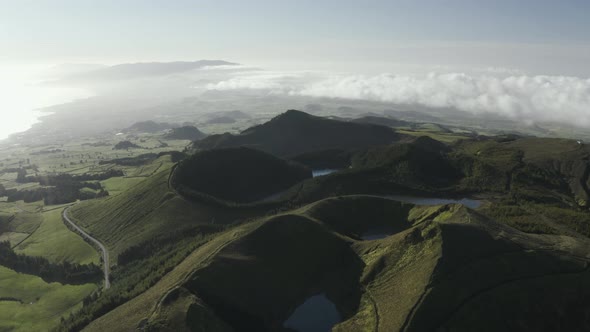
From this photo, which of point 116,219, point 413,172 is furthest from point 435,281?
point 116,219

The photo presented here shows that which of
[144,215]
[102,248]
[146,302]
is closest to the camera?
[146,302]

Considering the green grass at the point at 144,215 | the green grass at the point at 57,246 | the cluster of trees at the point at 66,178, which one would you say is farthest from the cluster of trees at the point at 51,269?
the cluster of trees at the point at 66,178

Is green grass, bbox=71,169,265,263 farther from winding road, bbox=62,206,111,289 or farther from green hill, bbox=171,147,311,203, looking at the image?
green hill, bbox=171,147,311,203

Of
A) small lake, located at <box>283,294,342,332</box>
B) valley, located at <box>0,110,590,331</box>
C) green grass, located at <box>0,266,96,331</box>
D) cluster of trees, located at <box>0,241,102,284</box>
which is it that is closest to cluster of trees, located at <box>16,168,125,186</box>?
valley, located at <box>0,110,590,331</box>

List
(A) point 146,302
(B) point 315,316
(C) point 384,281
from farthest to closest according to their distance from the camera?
A: 1. (C) point 384,281
2. (A) point 146,302
3. (B) point 315,316

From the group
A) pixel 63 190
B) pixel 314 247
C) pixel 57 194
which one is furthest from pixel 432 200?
pixel 63 190

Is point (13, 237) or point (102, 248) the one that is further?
point (13, 237)

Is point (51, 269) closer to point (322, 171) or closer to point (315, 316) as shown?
point (315, 316)
